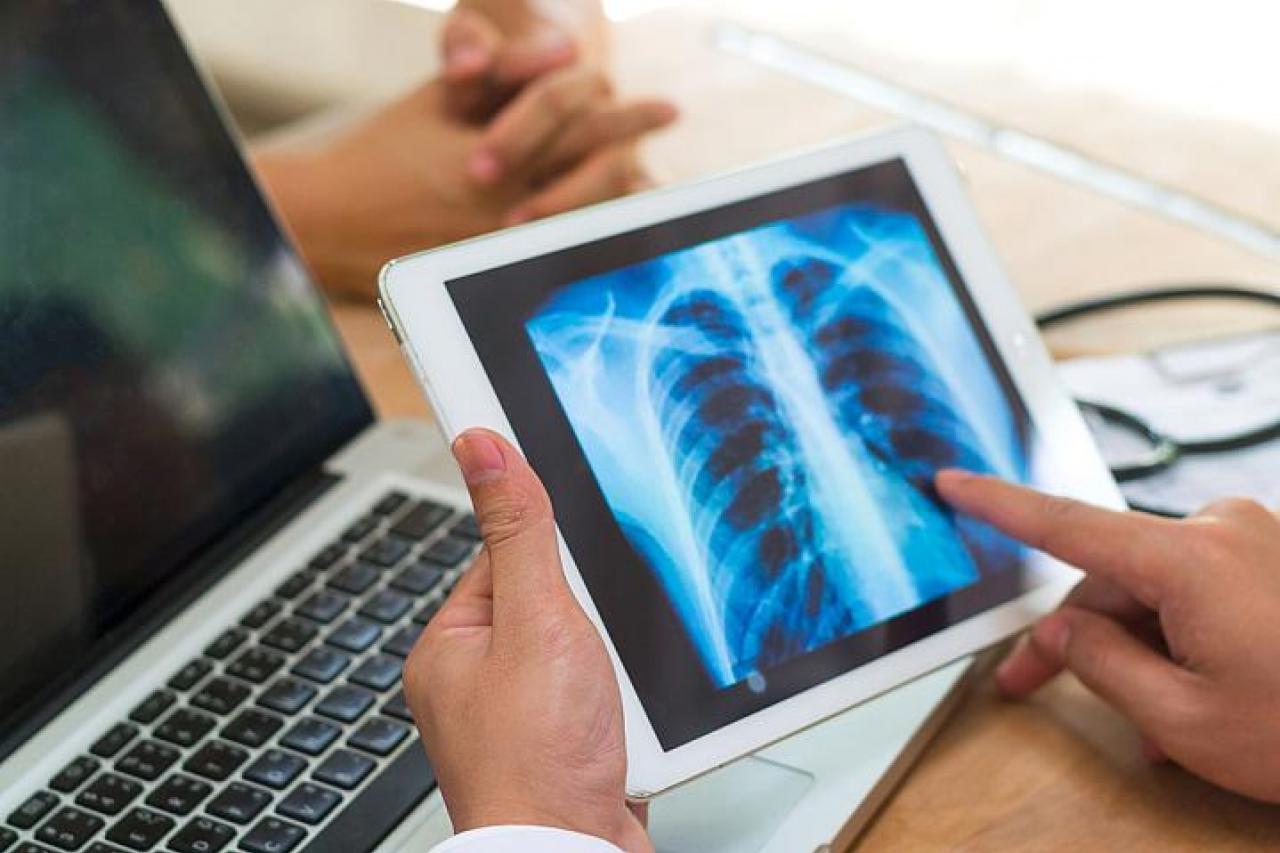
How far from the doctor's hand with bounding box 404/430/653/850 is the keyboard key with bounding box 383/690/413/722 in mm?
99

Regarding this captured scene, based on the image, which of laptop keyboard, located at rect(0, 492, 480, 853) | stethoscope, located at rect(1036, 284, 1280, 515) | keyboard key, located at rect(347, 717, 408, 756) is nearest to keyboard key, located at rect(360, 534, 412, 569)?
laptop keyboard, located at rect(0, 492, 480, 853)

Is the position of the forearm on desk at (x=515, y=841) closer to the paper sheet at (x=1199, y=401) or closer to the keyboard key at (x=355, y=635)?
the keyboard key at (x=355, y=635)

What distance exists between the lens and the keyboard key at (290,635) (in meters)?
0.68

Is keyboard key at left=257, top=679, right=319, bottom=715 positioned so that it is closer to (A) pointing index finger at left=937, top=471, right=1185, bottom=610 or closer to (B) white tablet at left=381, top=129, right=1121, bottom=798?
(B) white tablet at left=381, top=129, right=1121, bottom=798

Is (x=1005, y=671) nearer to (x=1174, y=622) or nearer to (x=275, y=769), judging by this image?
(x=1174, y=622)

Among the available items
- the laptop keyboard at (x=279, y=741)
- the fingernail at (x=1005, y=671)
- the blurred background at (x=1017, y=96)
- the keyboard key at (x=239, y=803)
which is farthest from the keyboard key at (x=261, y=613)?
the blurred background at (x=1017, y=96)

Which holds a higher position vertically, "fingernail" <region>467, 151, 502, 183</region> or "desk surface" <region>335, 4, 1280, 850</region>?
"fingernail" <region>467, 151, 502, 183</region>

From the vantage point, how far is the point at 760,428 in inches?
24.7

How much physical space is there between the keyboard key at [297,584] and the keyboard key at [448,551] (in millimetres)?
53

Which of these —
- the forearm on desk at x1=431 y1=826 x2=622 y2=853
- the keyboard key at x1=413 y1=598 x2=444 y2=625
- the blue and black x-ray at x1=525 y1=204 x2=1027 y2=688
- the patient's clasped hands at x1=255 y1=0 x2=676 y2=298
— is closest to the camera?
the forearm on desk at x1=431 y1=826 x2=622 y2=853

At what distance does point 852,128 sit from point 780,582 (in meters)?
0.62

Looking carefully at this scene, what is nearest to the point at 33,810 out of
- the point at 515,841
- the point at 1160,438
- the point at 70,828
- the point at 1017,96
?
the point at 70,828

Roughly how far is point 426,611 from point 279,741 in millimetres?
98

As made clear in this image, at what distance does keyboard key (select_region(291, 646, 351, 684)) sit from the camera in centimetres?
66
